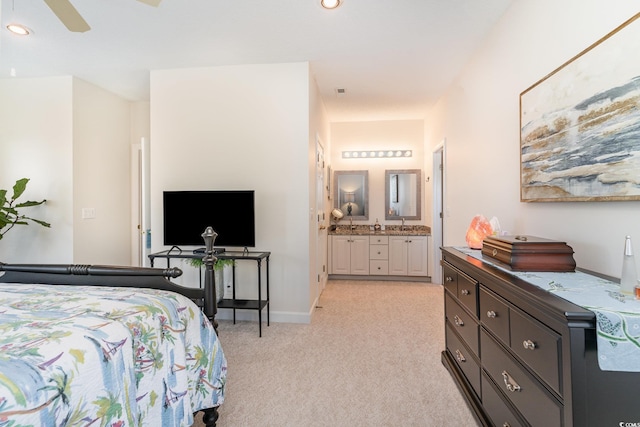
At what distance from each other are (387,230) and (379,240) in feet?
0.92

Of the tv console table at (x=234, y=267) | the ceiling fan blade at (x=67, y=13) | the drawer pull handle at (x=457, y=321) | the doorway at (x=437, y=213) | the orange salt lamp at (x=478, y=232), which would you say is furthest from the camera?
the doorway at (x=437, y=213)

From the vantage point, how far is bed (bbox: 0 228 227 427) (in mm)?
832

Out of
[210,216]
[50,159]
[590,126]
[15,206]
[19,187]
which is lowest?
[210,216]

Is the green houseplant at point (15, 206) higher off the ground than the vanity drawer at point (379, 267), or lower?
higher

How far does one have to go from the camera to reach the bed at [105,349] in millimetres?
832

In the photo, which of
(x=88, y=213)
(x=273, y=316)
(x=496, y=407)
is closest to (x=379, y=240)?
(x=273, y=316)

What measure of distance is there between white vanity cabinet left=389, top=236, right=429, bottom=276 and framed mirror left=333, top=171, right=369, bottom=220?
79 cm

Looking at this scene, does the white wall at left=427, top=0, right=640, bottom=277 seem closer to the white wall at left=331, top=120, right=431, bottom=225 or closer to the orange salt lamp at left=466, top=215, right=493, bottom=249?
the orange salt lamp at left=466, top=215, right=493, bottom=249

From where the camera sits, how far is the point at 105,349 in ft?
3.29

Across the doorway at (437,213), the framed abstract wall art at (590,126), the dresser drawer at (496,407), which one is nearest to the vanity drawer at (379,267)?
the doorway at (437,213)

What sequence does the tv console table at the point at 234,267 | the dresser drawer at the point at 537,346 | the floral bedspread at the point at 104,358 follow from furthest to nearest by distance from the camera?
the tv console table at the point at 234,267, the dresser drawer at the point at 537,346, the floral bedspread at the point at 104,358

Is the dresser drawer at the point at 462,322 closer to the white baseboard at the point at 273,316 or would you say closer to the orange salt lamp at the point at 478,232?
the orange salt lamp at the point at 478,232

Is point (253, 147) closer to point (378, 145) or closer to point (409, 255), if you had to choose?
point (378, 145)

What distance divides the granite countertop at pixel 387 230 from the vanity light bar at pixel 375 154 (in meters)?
1.22
